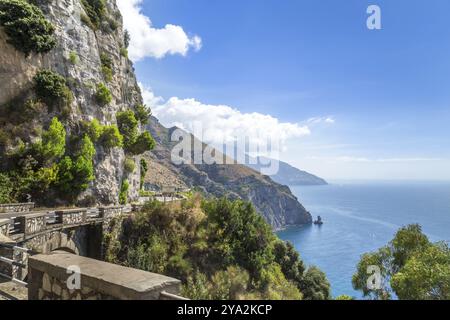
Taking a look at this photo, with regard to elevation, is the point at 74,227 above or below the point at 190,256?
above

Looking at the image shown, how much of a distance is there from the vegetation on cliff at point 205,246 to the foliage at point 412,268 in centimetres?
567

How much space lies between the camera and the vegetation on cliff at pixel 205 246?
17.4 m

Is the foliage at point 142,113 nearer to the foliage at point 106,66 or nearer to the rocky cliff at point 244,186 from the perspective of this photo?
the foliage at point 106,66

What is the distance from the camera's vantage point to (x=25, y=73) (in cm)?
2252

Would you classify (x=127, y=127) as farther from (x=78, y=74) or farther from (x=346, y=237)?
(x=346, y=237)

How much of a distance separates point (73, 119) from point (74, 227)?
11786mm

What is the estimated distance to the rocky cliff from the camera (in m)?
145

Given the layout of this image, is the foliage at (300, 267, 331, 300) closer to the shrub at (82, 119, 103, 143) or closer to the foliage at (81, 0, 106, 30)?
the shrub at (82, 119, 103, 143)

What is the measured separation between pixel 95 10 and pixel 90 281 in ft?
121

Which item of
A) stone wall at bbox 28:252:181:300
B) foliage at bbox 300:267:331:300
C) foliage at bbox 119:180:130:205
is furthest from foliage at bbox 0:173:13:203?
foliage at bbox 300:267:331:300

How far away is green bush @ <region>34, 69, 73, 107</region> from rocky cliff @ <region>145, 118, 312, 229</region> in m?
112
